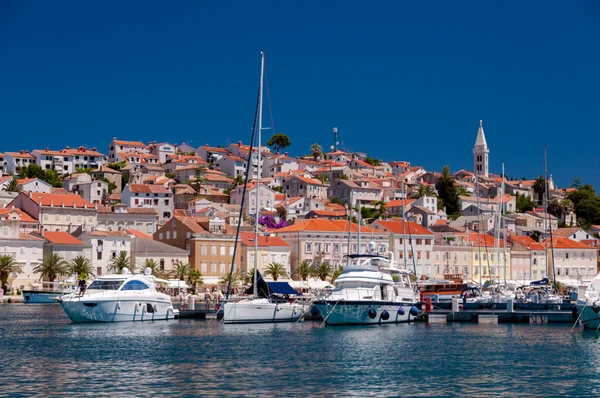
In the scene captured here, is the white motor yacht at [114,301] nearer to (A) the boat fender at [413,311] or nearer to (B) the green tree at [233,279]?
(A) the boat fender at [413,311]

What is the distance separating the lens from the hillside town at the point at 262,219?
10381 centimetres

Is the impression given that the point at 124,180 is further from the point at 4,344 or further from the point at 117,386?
the point at 117,386

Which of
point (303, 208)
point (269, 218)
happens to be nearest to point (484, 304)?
point (269, 218)

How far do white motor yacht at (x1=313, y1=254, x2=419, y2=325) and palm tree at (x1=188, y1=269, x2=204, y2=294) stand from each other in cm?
4420

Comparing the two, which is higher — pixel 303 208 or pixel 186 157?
pixel 186 157

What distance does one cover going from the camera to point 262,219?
140m

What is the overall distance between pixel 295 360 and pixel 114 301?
2193 cm

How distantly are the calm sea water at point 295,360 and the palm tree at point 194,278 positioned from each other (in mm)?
43400

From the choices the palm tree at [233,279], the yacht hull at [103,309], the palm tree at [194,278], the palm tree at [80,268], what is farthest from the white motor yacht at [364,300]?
the palm tree at [80,268]

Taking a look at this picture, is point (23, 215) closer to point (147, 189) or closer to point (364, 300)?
point (147, 189)

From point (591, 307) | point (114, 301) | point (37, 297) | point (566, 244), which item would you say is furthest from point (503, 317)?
point (566, 244)

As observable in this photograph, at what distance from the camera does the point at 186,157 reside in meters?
194

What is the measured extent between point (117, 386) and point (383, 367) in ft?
34.2

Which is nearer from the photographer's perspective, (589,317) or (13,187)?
(589,317)
